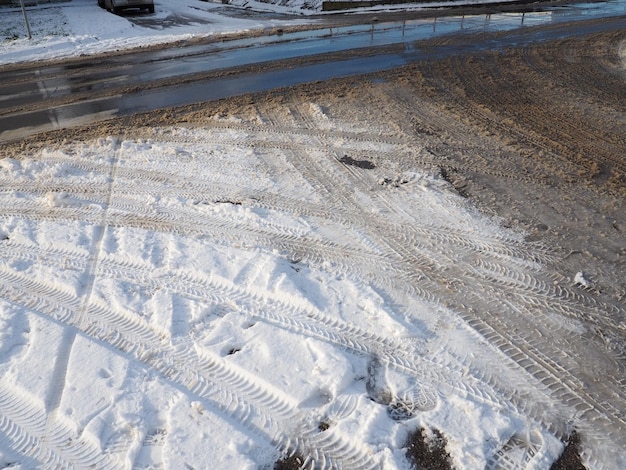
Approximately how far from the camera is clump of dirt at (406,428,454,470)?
355cm

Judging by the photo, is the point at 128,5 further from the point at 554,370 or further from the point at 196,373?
the point at 554,370

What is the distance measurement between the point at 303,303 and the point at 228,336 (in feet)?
2.86

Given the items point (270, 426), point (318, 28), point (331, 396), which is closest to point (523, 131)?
point (331, 396)

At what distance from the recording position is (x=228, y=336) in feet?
15.1

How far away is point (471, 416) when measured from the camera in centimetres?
384

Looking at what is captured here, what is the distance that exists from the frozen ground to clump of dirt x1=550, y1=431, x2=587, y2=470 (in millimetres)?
55

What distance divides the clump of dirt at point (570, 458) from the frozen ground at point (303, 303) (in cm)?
5

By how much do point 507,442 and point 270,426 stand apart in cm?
189

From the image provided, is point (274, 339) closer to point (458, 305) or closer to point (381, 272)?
point (381, 272)

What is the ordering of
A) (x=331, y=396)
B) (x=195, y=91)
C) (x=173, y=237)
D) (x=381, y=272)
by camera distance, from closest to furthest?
(x=331, y=396) < (x=381, y=272) < (x=173, y=237) < (x=195, y=91)

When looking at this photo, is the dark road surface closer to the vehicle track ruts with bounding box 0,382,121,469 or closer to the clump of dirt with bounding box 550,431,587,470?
the vehicle track ruts with bounding box 0,382,121,469

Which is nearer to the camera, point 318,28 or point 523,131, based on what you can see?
point 523,131

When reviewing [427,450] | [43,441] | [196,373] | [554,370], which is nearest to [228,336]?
[196,373]

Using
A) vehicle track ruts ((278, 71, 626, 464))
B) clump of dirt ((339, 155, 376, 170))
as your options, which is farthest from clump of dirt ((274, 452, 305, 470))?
clump of dirt ((339, 155, 376, 170))
